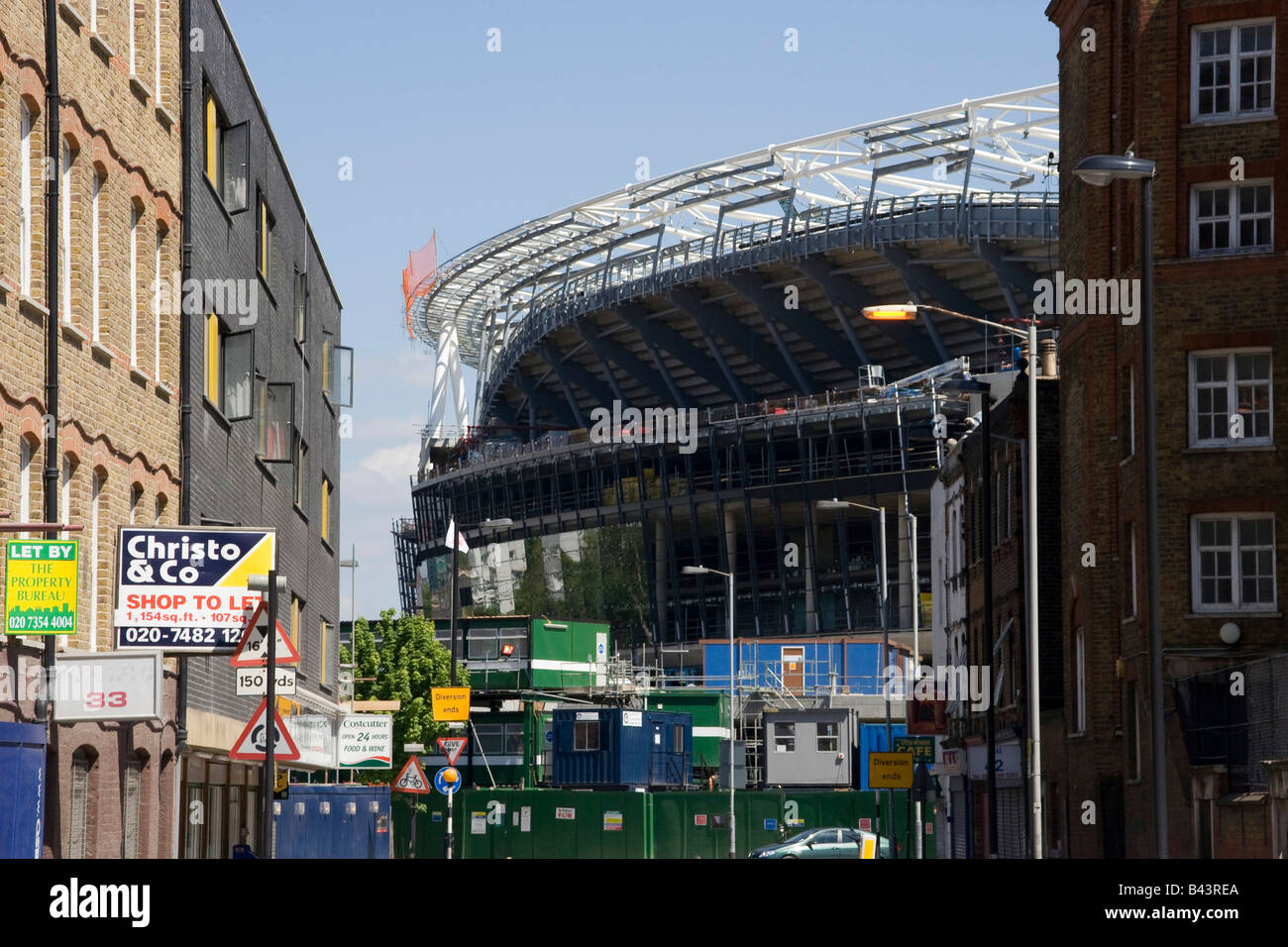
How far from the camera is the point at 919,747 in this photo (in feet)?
182

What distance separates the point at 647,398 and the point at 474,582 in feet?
58.4

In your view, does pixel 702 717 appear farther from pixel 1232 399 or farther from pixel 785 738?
pixel 1232 399

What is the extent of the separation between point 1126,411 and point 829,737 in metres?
28.8

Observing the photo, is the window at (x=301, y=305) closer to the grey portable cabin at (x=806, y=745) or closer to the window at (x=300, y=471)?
the window at (x=300, y=471)

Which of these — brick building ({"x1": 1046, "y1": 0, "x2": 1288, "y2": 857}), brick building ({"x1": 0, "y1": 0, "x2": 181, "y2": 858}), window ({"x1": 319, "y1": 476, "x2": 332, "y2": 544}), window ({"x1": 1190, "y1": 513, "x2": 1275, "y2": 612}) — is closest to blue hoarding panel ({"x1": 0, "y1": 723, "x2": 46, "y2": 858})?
brick building ({"x1": 0, "y1": 0, "x2": 181, "y2": 858})

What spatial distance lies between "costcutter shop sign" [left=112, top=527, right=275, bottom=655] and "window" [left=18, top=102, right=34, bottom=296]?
3309 mm

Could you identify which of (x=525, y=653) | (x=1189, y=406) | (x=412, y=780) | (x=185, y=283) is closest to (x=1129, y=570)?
(x=1189, y=406)

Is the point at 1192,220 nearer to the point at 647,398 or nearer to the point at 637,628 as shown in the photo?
the point at 637,628

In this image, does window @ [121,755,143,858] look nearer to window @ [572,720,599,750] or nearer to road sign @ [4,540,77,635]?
road sign @ [4,540,77,635]

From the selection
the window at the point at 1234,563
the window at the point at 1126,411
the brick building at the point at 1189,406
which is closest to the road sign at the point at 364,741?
the brick building at the point at 1189,406

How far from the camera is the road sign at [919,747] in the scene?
53.9m
